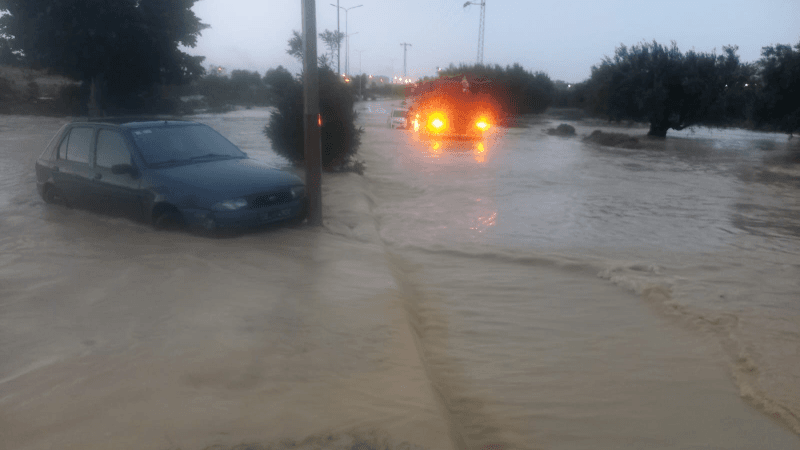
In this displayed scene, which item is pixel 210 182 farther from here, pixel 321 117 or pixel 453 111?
pixel 453 111

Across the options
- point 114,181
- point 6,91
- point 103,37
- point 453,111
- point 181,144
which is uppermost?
point 103,37

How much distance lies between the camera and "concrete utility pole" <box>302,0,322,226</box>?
308 inches

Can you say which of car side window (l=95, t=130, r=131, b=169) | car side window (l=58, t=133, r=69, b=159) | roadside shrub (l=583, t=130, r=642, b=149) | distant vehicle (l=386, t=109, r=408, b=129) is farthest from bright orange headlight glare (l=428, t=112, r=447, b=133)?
car side window (l=95, t=130, r=131, b=169)

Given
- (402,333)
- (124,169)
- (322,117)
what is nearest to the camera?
(402,333)

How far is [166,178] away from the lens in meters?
7.18

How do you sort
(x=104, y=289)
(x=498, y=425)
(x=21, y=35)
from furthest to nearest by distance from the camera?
(x=21, y=35)
(x=104, y=289)
(x=498, y=425)

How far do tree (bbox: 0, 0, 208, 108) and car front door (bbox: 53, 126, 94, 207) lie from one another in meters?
27.2

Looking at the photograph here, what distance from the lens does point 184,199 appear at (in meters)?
7.09

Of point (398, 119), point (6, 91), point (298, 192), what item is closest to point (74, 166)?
point (298, 192)

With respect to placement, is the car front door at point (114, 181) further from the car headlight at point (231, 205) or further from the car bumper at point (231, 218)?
the car headlight at point (231, 205)

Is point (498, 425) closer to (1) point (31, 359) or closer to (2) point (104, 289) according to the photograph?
(1) point (31, 359)

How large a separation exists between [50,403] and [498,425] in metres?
2.53

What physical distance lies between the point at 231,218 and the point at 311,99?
1924 mm

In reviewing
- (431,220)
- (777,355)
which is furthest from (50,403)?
(431,220)
